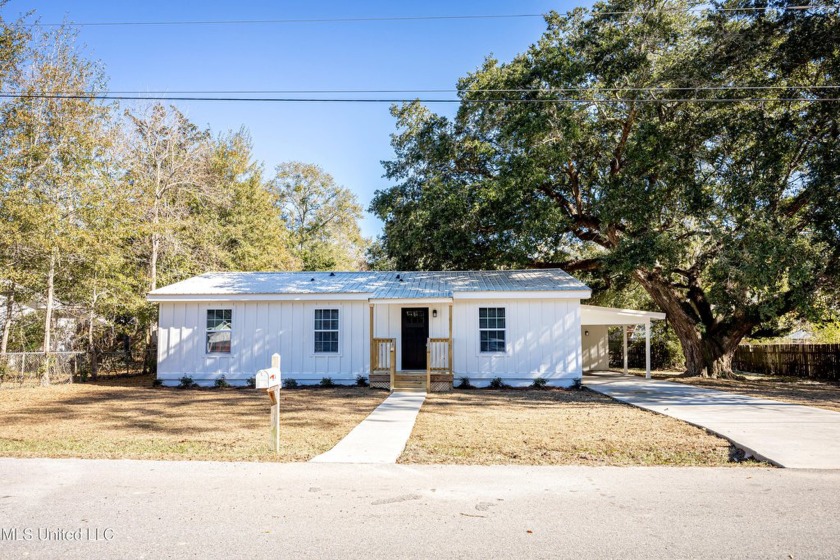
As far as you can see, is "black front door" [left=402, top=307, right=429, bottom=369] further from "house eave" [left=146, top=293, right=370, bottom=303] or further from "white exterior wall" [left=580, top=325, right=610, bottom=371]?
"white exterior wall" [left=580, top=325, right=610, bottom=371]

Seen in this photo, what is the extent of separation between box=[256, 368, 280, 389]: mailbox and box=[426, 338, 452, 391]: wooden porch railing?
26.9 feet

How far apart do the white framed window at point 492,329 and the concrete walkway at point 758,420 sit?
2900 millimetres

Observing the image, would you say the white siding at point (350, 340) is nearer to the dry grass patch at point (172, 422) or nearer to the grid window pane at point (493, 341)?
the grid window pane at point (493, 341)

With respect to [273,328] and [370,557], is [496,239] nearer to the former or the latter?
[273,328]

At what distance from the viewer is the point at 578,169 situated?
1950 cm

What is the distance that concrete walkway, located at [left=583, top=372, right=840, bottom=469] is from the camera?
7.00m

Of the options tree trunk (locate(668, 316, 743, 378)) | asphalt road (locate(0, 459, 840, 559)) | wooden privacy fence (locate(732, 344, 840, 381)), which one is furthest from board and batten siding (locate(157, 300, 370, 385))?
wooden privacy fence (locate(732, 344, 840, 381))

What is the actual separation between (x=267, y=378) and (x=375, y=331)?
378 inches

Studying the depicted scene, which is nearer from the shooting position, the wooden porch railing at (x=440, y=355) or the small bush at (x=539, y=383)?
the wooden porch railing at (x=440, y=355)

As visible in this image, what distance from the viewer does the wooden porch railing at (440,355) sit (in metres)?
15.2

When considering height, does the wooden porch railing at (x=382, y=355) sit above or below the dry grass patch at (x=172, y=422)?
above

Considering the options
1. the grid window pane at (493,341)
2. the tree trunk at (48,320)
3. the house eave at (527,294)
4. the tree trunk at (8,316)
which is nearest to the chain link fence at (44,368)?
the tree trunk at (48,320)

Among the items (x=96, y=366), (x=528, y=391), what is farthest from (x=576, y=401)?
(x=96, y=366)

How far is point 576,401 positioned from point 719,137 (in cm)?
972
